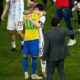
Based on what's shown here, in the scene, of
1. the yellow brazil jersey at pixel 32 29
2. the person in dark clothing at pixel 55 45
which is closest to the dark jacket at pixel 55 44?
the person in dark clothing at pixel 55 45

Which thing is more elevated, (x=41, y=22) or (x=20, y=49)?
(x=41, y=22)

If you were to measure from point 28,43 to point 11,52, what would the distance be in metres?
3.21

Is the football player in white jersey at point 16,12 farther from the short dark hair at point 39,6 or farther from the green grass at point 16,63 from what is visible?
the short dark hair at point 39,6

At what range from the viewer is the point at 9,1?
13.8 metres

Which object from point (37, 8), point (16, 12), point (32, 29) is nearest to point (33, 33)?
point (32, 29)

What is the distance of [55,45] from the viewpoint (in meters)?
10.3

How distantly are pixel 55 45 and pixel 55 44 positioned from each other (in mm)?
24

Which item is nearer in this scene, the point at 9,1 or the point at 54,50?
the point at 54,50

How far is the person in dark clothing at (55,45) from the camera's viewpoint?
10.2m

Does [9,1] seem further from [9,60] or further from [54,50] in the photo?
[54,50]

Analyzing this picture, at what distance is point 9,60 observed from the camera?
13.6 metres

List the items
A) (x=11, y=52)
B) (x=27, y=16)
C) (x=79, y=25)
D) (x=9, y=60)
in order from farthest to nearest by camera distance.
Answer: (x=79, y=25) → (x=11, y=52) → (x=9, y=60) → (x=27, y=16)

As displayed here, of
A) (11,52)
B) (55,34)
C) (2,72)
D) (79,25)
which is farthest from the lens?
(79,25)

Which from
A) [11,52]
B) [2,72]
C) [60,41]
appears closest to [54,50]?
[60,41]
